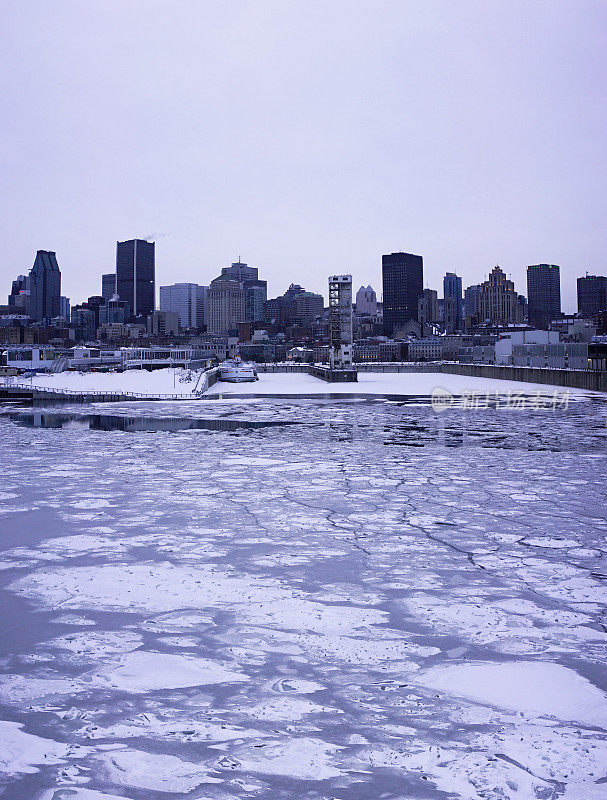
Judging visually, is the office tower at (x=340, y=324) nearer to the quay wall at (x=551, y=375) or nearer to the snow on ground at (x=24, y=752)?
the quay wall at (x=551, y=375)

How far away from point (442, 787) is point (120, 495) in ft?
32.0

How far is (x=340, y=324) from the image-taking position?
79750 mm

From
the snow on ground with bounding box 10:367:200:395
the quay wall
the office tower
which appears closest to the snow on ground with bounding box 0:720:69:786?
the quay wall

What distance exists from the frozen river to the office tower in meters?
61.8

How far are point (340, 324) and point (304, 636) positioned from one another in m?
73.8

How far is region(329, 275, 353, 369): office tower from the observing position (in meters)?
76.9

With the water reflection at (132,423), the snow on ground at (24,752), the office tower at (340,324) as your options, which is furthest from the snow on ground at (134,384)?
the snow on ground at (24,752)

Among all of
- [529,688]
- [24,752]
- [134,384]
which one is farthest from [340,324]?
[24,752]

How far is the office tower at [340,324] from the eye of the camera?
252 feet

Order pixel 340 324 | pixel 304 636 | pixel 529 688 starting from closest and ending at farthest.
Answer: pixel 529 688
pixel 304 636
pixel 340 324

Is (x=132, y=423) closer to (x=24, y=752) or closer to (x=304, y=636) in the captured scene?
(x=304, y=636)

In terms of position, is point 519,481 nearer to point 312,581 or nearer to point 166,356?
point 312,581

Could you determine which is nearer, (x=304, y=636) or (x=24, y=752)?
(x=24, y=752)

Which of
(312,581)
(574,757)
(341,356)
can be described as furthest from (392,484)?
(341,356)
